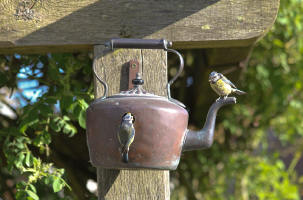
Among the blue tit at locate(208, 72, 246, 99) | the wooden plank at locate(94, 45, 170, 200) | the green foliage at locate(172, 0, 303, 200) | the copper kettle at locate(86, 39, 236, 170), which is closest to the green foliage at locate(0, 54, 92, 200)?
the wooden plank at locate(94, 45, 170, 200)

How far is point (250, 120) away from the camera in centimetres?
389

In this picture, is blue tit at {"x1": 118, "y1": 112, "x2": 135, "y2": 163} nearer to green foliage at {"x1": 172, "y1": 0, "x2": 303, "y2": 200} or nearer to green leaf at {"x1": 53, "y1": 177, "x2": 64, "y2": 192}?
green leaf at {"x1": 53, "y1": 177, "x2": 64, "y2": 192}

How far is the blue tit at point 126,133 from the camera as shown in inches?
Result: 53.5

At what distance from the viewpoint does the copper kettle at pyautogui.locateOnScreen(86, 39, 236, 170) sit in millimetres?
1393

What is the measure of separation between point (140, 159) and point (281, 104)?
8.13 ft

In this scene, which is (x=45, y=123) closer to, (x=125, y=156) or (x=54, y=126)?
(x=54, y=126)

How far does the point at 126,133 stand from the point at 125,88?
367 millimetres

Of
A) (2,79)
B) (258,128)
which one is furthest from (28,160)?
(258,128)

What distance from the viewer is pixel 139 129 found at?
1.39 metres

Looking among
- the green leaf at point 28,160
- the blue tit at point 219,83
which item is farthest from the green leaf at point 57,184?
the blue tit at point 219,83

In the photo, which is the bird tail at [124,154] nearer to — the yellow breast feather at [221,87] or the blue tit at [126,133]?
the blue tit at [126,133]

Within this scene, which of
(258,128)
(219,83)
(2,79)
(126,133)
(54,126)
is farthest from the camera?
(258,128)

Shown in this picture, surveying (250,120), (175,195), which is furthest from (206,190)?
(250,120)

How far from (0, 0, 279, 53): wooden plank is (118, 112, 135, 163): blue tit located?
1.38 feet
